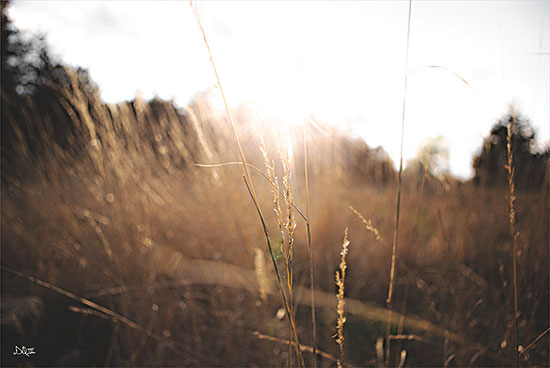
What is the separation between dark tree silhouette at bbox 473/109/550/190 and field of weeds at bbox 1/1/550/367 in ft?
0.04

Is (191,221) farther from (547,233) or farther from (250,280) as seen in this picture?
(547,233)

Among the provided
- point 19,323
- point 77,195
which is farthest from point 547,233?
point 77,195

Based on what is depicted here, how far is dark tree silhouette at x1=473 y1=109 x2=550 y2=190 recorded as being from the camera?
95cm

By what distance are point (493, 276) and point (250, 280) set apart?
3.65 ft

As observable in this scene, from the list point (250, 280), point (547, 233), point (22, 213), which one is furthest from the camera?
point (22, 213)

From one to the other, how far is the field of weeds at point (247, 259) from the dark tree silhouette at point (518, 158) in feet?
0.04

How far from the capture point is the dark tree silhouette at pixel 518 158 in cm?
95

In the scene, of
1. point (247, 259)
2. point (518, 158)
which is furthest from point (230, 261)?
point (518, 158)

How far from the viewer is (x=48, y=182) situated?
186 cm

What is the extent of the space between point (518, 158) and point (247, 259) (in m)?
1.24
